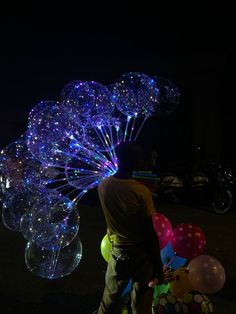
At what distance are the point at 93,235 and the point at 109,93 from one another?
3079mm

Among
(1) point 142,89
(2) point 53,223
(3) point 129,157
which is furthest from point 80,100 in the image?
(3) point 129,157

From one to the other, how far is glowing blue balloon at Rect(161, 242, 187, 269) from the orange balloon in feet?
0.66

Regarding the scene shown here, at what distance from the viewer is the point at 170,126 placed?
49.2 ft

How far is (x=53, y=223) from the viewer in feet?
13.0

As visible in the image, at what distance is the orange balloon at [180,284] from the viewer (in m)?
3.51

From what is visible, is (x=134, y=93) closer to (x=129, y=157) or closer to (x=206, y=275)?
(x=129, y=157)

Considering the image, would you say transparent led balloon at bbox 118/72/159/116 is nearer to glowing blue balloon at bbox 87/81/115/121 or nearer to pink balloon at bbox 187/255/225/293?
glowing blue balloon at bbox 87/81/115/121

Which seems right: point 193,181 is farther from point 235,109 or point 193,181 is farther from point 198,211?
point 235,109

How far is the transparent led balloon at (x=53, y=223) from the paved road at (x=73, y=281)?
0.64m

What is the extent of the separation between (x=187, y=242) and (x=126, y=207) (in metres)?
1.12

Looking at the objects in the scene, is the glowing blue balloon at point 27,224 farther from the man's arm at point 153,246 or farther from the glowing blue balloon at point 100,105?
the man's arm at point 153,246

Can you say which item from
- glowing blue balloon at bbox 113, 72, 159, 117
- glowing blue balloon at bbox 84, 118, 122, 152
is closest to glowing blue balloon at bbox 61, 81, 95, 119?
glowing blue balloon at bbox 84, 118, 122, 152

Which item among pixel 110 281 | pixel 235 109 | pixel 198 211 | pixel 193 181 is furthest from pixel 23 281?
pixel 235 109

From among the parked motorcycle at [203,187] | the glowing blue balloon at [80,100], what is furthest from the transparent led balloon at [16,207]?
the parked motorcycle at [203,187]
